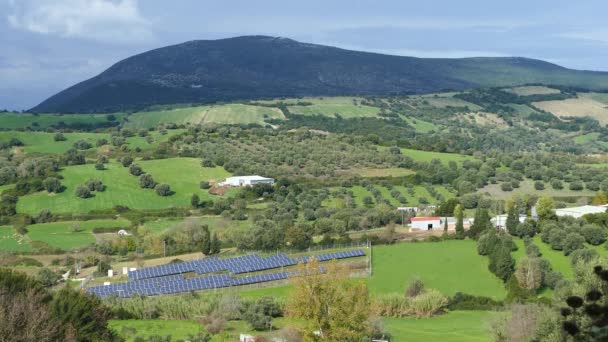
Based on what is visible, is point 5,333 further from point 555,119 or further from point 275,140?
point 555,119

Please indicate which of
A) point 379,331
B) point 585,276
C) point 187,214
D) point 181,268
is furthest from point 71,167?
point 585,276

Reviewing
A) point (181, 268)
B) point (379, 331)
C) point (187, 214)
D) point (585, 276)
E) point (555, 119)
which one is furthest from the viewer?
point (555, 119)

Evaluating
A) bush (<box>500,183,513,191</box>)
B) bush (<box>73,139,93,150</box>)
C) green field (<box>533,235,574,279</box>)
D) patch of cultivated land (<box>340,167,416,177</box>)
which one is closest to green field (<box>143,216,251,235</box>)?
green field (<box>533,235,574,279</box>)

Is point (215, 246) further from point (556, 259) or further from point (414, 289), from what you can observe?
point (556, 259)

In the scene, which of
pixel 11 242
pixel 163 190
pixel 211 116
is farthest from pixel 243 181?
pixel 211 116

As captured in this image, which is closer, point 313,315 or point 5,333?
point 5,333

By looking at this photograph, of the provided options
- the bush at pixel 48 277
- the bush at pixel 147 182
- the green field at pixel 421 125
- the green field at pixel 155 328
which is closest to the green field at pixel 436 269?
the green field at pixel 155 328

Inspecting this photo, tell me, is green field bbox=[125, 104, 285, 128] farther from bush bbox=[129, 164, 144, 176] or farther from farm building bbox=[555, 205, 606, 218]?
farm building bbox=[555, 205, 606, 218]
